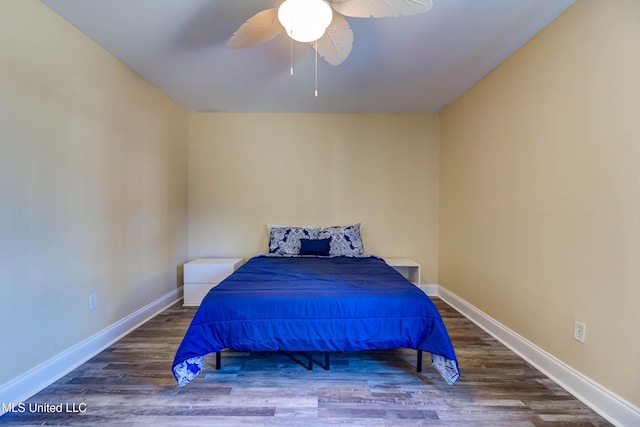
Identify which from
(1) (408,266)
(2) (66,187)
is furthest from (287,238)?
(2) (66,187)

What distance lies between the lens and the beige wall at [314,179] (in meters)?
3.80

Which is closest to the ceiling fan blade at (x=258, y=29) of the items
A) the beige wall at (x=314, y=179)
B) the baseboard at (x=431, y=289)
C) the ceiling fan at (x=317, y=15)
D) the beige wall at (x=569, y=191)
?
the ceiling fan at (x=317, y=15)

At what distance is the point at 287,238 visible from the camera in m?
3.55

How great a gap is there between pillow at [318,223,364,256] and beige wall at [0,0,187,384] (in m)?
1.99

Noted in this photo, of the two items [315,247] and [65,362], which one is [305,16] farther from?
[65,362]

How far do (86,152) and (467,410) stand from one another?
3.13 m

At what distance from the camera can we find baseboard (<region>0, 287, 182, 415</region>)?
5.37ft

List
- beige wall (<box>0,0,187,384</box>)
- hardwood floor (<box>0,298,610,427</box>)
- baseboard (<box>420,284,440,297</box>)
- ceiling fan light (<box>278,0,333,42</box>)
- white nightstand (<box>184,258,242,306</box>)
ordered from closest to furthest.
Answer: ceiling fan light (<box>278,0,333,42</box>)
hardwood floor (<box>0,298,610,427</box>)
beige wall (<box>0,0,187,384</box>)
white nightstand (<box>184,258,242,306</box>)
baseboard (<box>420,284,440,297</box>)

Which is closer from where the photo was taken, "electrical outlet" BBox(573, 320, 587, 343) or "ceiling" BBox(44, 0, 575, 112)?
"electrical outlet" BBox(573, 320, 587, 343)

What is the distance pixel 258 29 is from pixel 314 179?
2270 millimetres

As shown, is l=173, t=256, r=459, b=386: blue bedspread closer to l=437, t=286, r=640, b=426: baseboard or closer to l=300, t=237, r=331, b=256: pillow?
l=437, t=286, r=640, b=426: baseboard

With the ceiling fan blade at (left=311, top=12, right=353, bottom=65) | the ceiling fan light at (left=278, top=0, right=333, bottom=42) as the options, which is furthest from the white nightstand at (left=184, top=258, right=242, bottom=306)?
the ceiling fan light at (left=278, top=0, right=333, bottom=42)

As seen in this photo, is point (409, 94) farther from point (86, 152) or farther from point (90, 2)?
point (86, 152)

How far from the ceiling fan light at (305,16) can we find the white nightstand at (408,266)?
2.64 metres
